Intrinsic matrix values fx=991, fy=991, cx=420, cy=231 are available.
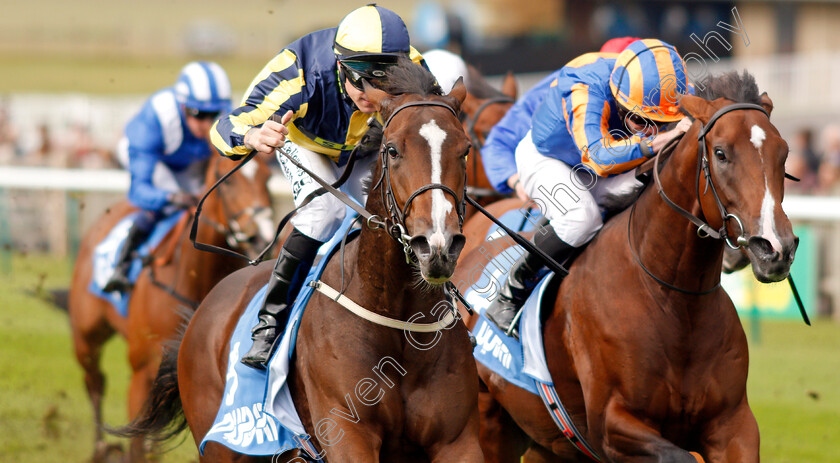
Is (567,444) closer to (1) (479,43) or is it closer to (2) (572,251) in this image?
(2) (572,251)

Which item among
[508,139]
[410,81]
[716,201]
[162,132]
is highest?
[410,81]

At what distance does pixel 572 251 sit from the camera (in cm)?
393

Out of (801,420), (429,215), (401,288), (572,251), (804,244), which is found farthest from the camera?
(804,244)

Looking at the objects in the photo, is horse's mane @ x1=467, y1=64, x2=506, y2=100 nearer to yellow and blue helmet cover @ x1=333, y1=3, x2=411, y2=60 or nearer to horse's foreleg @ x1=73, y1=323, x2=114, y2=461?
horse's foreleg @ x1=73, y1=323, x2=114, y2=461

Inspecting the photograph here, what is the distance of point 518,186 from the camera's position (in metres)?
4.49

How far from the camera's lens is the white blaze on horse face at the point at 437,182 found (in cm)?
250

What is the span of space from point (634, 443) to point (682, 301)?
51 cm

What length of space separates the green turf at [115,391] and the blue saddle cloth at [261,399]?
8.19 feet

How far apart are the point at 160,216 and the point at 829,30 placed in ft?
68.5

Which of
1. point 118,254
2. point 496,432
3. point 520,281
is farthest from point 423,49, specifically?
point 520,281

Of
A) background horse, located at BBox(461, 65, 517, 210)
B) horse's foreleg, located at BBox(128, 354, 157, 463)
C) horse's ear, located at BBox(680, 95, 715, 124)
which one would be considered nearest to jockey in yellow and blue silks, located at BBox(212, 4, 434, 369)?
horse's ear, located at BBox(680, 95, 715, 124)

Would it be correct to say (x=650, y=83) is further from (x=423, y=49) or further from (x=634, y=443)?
(x=423, y=49)

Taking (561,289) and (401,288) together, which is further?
(561,289)

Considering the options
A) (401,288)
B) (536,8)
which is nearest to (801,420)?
(401,288)
